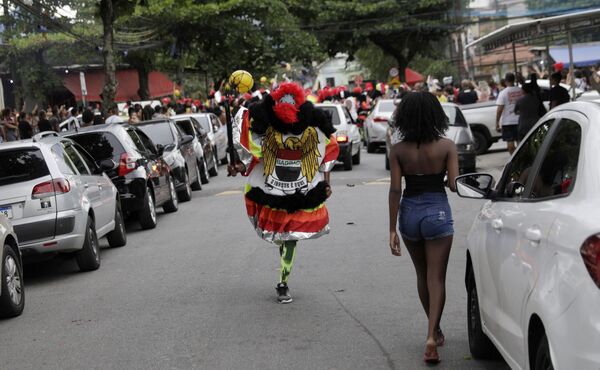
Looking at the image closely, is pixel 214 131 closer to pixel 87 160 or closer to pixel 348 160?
pixel 348 160

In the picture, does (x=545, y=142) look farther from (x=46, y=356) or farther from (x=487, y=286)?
(x=46, y=356)

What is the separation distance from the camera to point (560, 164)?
4766mm

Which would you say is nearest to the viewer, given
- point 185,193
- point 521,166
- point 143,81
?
point 521,166

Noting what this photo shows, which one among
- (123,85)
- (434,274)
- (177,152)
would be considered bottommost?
(434,274)

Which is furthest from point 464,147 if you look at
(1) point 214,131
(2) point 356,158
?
(1) point 214,131

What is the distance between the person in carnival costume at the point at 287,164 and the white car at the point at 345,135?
43.9ft

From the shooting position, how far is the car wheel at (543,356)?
13.9ft

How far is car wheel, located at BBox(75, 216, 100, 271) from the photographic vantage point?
1110cm

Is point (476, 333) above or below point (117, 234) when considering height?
above

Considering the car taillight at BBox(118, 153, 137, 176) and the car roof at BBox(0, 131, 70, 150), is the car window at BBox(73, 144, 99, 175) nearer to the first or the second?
the car roof at BBox(0, 131, 70, 150)

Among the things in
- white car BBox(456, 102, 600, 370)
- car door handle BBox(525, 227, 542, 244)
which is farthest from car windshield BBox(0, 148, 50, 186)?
car door handle BBox(525, 227, 542, 244)

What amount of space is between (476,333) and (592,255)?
8.77 ft

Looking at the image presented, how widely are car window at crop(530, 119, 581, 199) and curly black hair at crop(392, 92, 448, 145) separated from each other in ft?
4.49

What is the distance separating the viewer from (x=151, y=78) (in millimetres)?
56375
